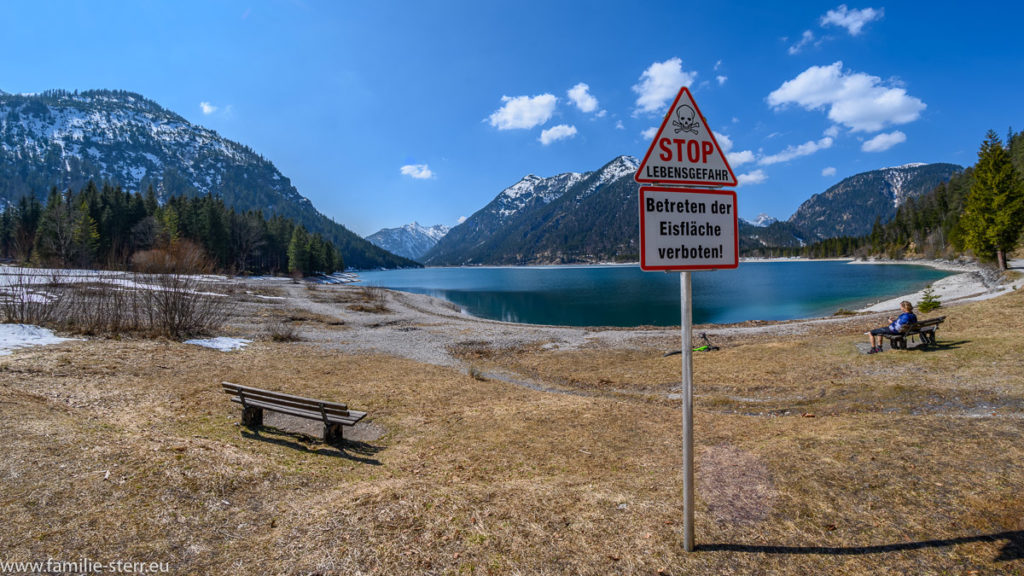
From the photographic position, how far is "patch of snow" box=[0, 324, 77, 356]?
1219 centimetres

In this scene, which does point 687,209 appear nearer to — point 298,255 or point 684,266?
point 684,266

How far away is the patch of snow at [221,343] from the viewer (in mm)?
16922

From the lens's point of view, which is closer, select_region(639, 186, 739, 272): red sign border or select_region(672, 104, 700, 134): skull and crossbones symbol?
select_region(639, 186, 739, 272): red sign border

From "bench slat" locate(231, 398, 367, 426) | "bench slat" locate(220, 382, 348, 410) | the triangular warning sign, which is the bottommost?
"bench slat" locate(231, 398, 367, 426)

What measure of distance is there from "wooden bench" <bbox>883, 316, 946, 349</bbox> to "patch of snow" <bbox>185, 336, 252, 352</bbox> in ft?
75.9

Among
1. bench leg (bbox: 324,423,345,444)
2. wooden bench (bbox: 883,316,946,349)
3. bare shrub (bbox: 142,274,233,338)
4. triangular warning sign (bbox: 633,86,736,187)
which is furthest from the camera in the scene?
bare shrub (bbox: 142,274,233,338)

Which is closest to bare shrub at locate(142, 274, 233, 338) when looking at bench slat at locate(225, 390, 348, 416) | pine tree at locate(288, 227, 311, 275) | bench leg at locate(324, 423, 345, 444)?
bench slat at locate(225, 390, 348, 416)

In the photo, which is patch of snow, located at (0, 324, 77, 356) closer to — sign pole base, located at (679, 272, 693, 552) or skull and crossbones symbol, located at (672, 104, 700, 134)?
sign pole base, located at (679, 272, 693, 552)

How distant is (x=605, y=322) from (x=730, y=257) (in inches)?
1426

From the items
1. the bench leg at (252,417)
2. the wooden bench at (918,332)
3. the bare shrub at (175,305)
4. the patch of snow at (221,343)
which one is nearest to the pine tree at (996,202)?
the wooden bench at (918,332)

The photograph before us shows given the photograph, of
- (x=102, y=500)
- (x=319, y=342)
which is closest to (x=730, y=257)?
(x=102, y=500)

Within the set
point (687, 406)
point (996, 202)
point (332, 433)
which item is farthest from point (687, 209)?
point (996, 202)

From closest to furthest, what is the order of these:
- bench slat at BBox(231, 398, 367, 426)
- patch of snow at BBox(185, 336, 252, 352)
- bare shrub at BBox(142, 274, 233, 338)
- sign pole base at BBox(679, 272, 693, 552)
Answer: sign pole base at BBox(679, 272, 693, 552)
bench slat at BBox(231, 398, 367, 426)
patch of snow at BBox(185, 336, 252, 352)
bare shrub at BBox(142, 274, 233, 338)

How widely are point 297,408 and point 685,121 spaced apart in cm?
758
